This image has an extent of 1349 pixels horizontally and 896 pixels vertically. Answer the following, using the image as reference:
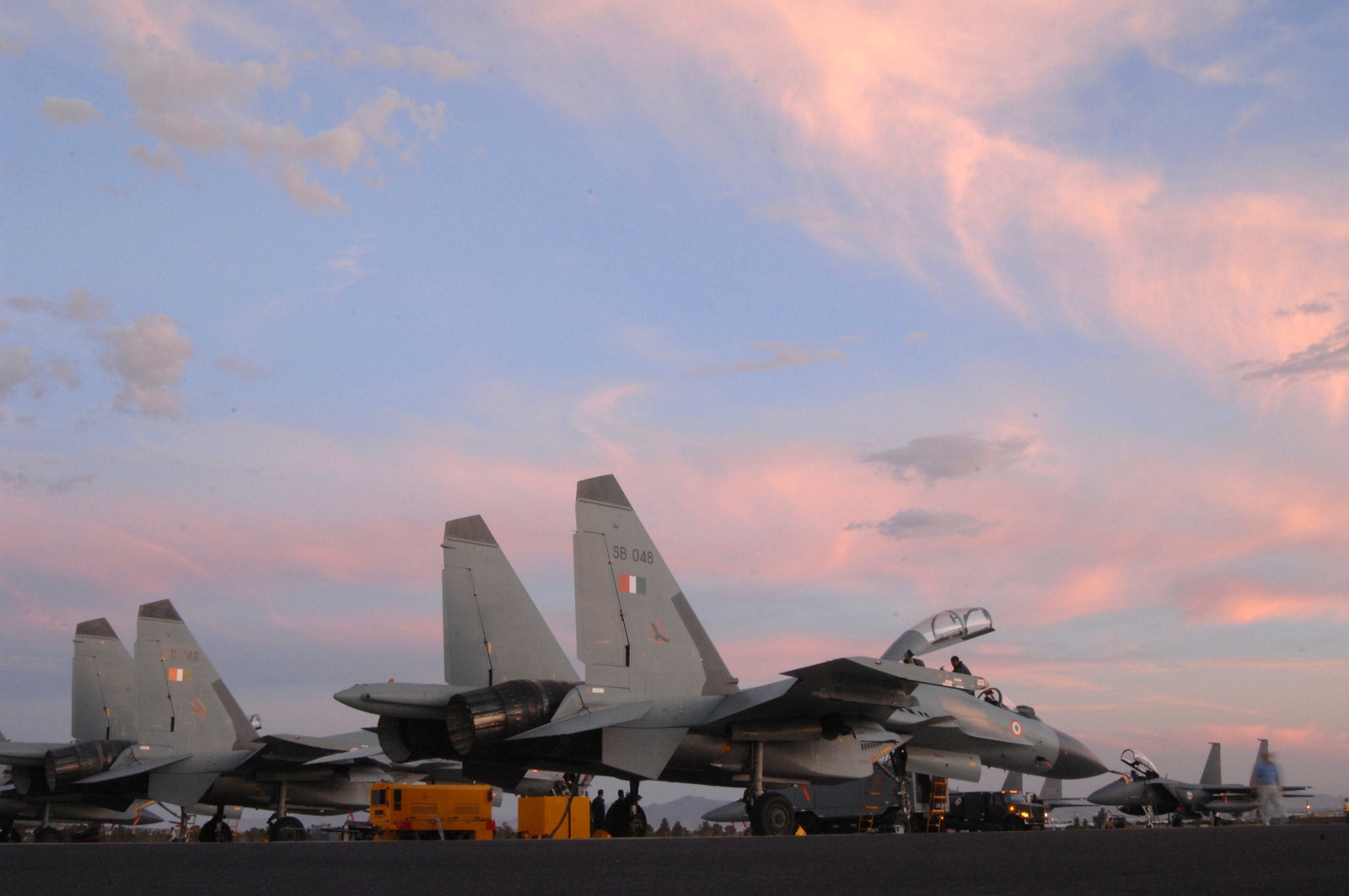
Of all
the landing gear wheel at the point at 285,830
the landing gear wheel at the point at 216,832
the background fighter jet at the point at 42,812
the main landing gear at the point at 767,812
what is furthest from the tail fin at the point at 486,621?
the background fighter jet at the point at 42,812

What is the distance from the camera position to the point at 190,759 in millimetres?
22672

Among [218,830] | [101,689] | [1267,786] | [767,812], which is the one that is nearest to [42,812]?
[101,689]

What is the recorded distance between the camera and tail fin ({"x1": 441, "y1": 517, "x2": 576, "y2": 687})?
16.5m

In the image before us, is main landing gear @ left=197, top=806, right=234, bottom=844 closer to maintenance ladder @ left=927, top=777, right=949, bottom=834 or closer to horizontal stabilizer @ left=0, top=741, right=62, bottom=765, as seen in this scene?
horizontal stabilizer @ left=0, top=741, right=62, bottom=765

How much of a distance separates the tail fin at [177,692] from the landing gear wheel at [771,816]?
14.1 metres

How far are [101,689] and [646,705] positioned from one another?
1792 cm

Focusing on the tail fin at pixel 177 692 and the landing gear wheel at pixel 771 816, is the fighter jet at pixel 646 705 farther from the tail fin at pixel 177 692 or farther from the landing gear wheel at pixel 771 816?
the tail fin at pixel 177 692

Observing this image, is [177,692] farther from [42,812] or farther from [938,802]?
[938,802]

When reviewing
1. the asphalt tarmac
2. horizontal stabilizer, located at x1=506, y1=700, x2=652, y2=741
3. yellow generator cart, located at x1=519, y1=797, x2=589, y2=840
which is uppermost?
horizontal stabilizer, located at x1=506, y1=700, x2=652, y2=741

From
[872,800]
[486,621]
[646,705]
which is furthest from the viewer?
[872,800]

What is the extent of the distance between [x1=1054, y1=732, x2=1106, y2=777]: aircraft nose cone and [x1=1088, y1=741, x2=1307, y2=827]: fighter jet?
588 cm

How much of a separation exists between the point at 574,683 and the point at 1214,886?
Result: 1018cm

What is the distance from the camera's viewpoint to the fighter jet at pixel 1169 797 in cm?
2575

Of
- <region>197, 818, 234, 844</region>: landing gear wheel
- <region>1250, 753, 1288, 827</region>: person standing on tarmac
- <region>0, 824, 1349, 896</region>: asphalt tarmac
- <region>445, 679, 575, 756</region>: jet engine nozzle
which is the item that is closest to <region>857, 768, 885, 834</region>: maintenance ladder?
<region>1250, 753, 1288, 827</region>: person standing on tarmac
